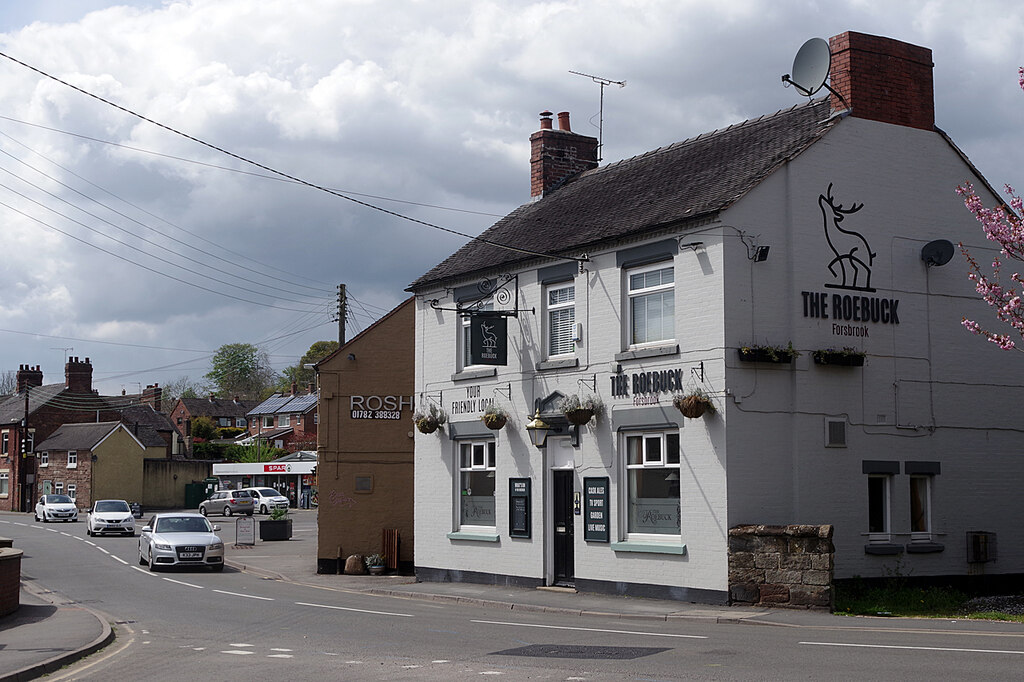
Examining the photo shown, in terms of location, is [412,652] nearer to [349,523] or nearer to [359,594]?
[359,594]

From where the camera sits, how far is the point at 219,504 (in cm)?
6944

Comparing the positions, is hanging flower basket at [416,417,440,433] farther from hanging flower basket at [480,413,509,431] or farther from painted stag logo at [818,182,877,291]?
painted stag logo at [818,182,877,291]

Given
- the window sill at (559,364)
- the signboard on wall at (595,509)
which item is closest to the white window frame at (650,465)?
the signboard on wall at (595,509)

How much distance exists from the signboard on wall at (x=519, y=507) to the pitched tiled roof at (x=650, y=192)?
4.73 m

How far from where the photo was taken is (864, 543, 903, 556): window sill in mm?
19594

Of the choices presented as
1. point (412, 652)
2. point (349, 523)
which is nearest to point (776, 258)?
point (412, 652)

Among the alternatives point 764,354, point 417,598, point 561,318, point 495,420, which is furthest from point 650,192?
point 417,598

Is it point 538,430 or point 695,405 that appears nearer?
point 695,405

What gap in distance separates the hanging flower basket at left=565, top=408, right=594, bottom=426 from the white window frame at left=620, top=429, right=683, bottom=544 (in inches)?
29.8

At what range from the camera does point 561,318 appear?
2297cm

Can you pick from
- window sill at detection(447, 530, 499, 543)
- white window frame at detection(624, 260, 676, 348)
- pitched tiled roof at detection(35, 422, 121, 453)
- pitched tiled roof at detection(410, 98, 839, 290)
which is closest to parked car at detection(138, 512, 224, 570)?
window sill at detection(447, 530, 499, 543)

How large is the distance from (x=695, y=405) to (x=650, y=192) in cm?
558

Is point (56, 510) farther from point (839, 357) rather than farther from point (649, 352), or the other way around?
point (839, 357)

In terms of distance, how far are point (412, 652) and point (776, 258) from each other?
1000 cm
